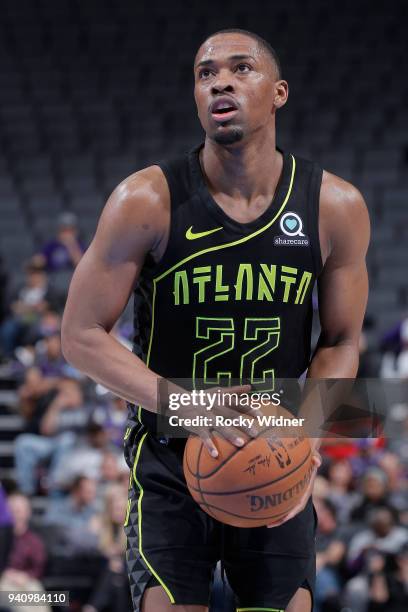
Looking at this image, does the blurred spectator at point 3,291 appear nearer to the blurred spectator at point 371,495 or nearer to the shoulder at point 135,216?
the blurred spectator at point 371,495

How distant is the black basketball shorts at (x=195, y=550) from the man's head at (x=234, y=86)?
109 centimetres

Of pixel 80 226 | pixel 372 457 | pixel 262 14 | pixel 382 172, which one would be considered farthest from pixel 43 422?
pixel 262 14

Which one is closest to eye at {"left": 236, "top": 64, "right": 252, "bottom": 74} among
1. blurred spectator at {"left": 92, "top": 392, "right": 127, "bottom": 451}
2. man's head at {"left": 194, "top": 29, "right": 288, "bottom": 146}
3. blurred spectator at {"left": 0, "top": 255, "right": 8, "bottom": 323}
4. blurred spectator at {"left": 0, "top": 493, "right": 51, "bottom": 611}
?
man's head at {"left": 194, "top": 29, "right": 288, "bottom": 146}

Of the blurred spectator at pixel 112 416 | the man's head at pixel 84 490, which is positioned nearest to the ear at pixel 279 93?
the man's head at pixel 84 490

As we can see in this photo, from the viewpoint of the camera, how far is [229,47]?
3.55m

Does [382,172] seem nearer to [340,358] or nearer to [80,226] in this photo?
[80,226]

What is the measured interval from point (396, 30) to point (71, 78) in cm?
540

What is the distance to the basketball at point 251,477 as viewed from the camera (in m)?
3.25

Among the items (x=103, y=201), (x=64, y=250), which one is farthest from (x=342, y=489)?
(x=103, y=201)

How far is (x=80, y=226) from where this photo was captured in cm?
1489

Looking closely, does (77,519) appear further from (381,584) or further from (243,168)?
(243,168)

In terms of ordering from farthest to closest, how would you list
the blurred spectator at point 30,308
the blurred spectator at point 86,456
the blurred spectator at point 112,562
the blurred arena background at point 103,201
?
the blurred spectator at point 30,308 → the blurred spectator at point 86,456 → the blurred arena background at point 103,201 → the blurred spectator at point 112,562

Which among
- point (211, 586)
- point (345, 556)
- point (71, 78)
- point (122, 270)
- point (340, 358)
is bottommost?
point (345, 556)

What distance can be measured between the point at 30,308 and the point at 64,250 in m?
0.90
